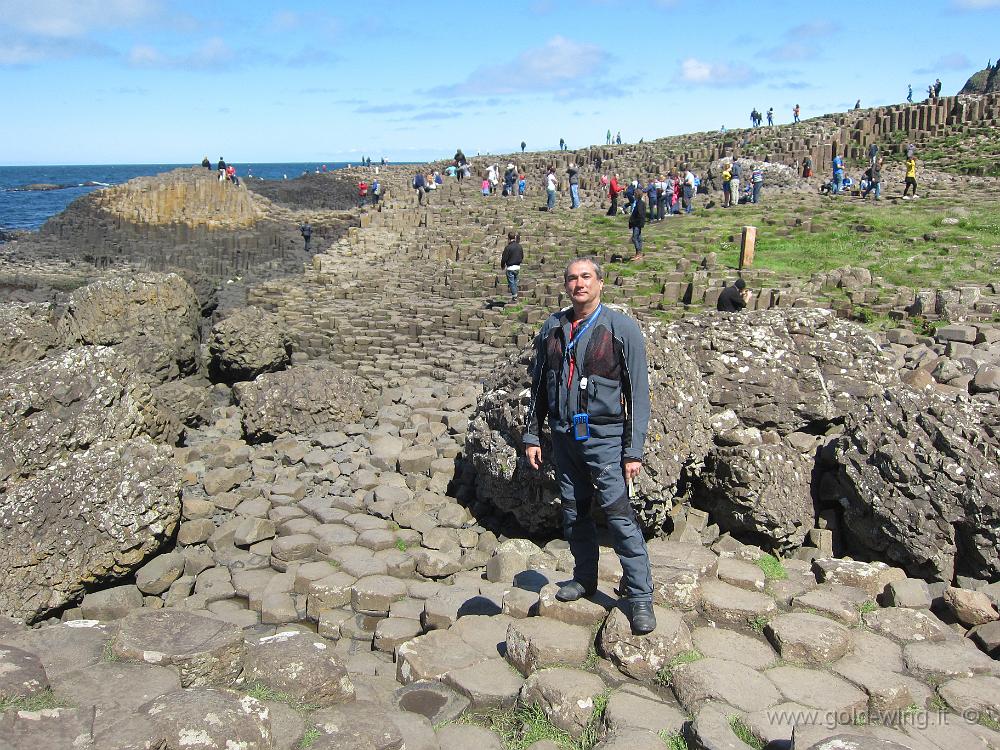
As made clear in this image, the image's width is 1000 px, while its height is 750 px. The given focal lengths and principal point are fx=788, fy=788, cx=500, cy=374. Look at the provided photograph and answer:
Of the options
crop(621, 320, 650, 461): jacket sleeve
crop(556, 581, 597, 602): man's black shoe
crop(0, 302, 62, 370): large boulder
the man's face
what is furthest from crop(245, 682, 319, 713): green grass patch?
crop(0, 302, 62, 370): large boulder

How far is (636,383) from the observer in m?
4.75

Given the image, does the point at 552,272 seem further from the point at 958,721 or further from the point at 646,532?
the point at 958,721

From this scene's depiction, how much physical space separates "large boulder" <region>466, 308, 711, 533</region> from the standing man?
89.7 inches

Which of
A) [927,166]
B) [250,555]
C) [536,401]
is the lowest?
[250,555]

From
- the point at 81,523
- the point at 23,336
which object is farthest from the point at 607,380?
the point at 23,336

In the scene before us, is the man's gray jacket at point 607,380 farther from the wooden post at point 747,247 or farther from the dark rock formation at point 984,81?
the dark rock formation at point 984,81

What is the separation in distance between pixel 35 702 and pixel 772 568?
5193 millimetres

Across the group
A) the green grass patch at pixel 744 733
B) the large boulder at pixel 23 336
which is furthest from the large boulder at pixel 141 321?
the green grass patch at pixel 744 733

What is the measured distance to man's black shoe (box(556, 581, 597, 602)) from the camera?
5184mm

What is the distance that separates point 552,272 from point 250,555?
15.9m

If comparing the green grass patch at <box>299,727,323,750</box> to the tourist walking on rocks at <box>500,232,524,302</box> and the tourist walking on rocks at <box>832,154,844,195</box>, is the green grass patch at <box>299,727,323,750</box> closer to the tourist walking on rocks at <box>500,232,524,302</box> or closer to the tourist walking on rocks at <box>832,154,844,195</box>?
the tourist walking on rocks at <box>500,232,524,302</box>

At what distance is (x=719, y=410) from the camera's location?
827cm

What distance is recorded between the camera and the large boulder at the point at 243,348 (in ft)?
46.5

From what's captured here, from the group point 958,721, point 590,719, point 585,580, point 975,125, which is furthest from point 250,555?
point 975,125
